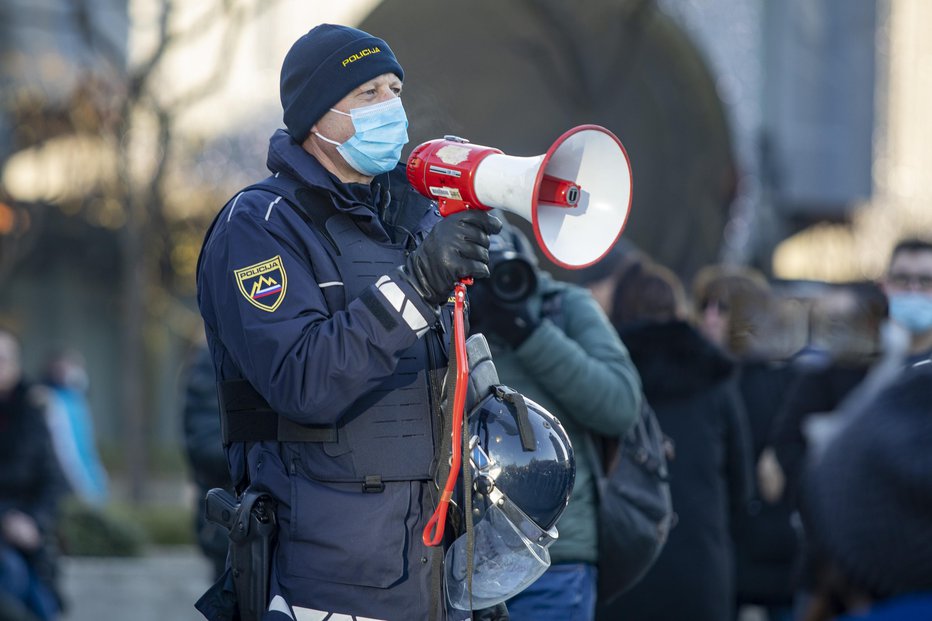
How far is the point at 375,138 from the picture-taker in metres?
3.08

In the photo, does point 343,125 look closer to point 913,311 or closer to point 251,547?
point 251,547

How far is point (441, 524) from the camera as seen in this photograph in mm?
2867

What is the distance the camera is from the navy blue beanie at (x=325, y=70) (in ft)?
10.1

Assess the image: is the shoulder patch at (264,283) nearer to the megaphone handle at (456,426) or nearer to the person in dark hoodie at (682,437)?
the megaphone handle at (456,426)

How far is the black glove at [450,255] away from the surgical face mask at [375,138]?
1.20 ft

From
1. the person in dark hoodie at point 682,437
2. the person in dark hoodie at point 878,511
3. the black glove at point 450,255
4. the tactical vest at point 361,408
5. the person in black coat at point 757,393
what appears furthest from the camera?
the person in black coat at point 757,393

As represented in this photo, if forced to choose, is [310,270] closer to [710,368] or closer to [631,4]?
[710,368]

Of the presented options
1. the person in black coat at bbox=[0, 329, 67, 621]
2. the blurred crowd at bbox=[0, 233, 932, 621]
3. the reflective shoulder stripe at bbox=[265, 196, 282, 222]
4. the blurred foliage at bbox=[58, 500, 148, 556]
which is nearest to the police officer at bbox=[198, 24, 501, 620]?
the reflective shoulder stripe at bbox=[265, 196, 282, 222]

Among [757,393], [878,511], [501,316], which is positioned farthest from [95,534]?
[878,511]

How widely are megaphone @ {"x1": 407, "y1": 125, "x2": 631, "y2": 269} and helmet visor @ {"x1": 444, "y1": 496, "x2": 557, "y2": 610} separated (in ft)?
1.86

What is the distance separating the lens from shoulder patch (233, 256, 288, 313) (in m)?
2.85

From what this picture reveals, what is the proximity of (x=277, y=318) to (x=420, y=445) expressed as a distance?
16.3 inches

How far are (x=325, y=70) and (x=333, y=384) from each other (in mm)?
766

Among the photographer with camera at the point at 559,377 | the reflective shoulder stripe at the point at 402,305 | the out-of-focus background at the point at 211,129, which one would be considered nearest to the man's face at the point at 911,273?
the photographer with camera at the point at 559,377
